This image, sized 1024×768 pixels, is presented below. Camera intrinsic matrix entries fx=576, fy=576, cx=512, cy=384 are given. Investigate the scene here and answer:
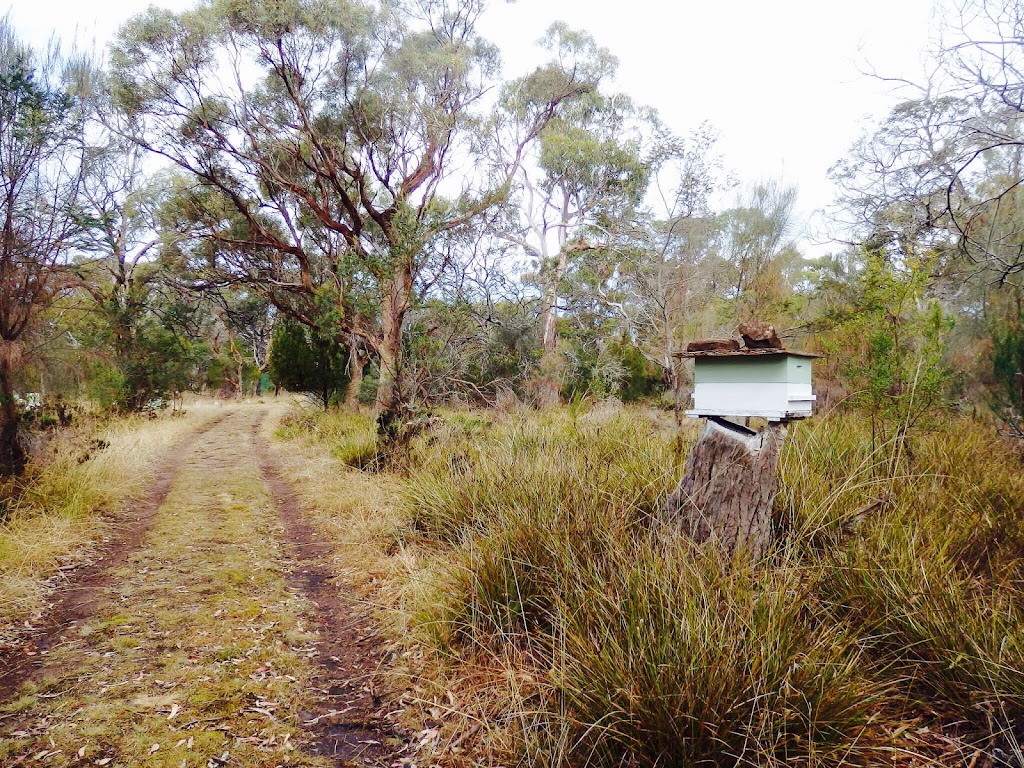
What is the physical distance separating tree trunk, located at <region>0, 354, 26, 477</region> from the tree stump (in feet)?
19.6

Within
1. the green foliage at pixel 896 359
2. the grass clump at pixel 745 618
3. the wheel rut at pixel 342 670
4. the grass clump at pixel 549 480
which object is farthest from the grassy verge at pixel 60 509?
the green foliage at pixel 896 359

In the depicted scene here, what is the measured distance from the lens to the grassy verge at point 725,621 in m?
2.01

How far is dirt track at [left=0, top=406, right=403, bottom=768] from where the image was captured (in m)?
2.47

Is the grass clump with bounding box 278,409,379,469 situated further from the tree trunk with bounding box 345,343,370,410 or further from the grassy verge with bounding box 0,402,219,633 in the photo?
the grassy verge with bounding box 0,402,219,633

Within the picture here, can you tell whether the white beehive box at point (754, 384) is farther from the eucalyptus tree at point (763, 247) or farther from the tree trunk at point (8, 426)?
the eucalyptus tree at point (763, 247)

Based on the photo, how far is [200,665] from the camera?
3.11 metres

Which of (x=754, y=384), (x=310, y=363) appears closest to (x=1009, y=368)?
(x=754, y=384)

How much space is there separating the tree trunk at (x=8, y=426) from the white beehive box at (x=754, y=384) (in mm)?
5998

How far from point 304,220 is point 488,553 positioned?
1328cm

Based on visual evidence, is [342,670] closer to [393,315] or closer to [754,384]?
[754,384]

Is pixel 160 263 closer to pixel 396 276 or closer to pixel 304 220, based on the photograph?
pixel 304 220

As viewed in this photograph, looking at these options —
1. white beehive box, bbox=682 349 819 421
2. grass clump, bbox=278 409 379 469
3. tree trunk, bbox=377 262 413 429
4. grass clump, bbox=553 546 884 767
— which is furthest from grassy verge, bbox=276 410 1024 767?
tree trunk, bbox=377 262 413 429

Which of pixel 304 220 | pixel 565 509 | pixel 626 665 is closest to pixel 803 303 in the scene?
pixel 304 220

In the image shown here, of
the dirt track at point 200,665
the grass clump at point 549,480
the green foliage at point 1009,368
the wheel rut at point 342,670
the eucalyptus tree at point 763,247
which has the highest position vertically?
the eucalyptus tree at point 763,247
